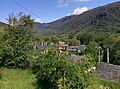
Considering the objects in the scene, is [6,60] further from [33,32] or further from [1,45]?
[33,32]

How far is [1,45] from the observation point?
14312mm

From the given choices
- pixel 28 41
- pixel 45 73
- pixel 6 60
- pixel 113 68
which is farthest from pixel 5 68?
pixel 113 68

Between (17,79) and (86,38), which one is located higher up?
(86,38)

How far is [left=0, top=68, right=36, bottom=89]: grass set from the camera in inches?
416

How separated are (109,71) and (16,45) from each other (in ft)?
21.9

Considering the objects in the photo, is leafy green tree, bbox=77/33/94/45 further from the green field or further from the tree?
the green field

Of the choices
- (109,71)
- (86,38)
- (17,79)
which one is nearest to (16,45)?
(17,79)

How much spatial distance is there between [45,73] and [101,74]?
5472 mm

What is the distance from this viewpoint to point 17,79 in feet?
39.4

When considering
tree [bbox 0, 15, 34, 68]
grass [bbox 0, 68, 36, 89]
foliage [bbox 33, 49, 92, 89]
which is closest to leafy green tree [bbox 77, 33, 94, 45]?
tree [bbox 0, 15, 34, 68]

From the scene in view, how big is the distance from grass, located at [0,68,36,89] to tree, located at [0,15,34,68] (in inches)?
34.3

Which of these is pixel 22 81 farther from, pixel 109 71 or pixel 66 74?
pixel 109 71

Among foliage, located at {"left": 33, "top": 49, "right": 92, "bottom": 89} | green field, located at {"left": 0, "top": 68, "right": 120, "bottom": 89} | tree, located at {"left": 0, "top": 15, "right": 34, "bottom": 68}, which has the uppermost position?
tree, located at {"left": 0, "top": 15, "right": 34, "bottom": 68}

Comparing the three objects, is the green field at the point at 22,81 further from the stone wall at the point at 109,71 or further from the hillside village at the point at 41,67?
the stone wall at the point at 109,71
